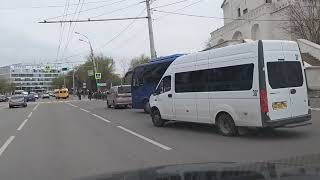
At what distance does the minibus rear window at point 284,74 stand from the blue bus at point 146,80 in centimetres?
1240

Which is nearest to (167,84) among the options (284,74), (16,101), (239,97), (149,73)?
(239,97)

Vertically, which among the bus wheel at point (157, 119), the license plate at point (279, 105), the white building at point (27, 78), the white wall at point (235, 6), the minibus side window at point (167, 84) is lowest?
the bus wheel at point (157, 119)

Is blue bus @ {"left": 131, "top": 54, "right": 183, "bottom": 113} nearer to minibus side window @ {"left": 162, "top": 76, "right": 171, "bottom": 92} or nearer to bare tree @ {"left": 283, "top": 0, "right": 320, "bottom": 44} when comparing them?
minibus side window @ {"left": 162, "top": 76, "right": 171, "bottom": 92}

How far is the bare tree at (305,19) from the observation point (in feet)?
141

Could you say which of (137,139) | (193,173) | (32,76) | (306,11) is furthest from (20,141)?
(32,76)

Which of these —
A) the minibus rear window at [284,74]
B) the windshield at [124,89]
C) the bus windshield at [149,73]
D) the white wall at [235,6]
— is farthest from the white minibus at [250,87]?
the white wall at [235,6]

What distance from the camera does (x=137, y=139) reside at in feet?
49.7

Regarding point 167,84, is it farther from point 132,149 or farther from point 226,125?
point 132,149

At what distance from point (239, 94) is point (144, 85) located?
14.3m

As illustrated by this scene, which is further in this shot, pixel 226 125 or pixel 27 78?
pixel 27 78

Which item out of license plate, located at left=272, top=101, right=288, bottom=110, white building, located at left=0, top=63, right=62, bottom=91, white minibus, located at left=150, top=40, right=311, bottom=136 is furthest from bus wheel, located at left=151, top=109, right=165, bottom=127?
white building, located at left=0, top=63, right=62, bottom=91

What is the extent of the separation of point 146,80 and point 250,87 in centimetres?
1478

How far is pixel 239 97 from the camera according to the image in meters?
14.3

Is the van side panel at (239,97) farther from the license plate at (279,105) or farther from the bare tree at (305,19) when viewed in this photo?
the bare tree at (305,19)
